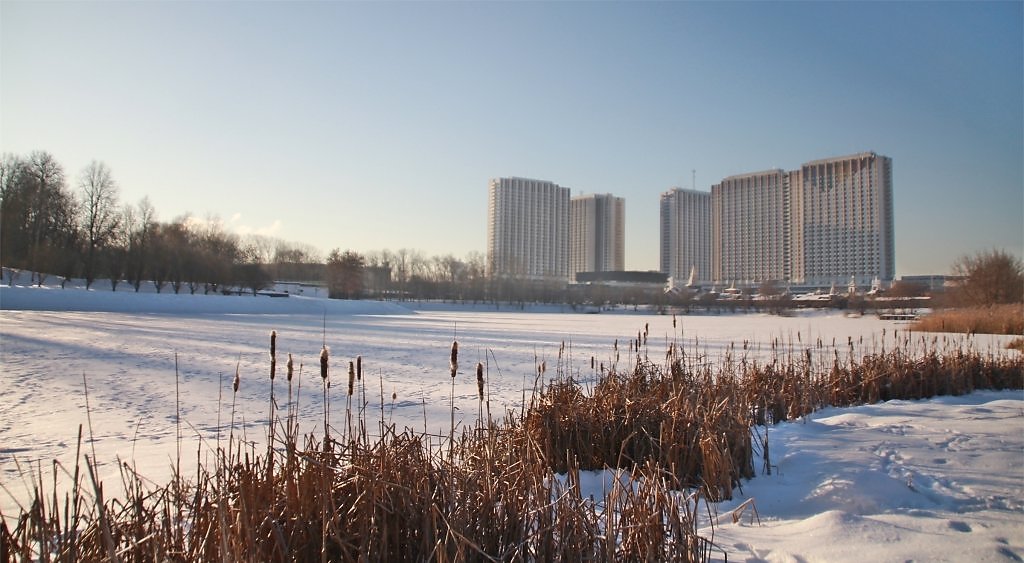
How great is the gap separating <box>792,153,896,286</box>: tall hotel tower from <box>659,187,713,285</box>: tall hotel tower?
74.3ft

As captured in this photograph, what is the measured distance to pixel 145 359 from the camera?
9344 mm

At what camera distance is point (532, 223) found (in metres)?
109

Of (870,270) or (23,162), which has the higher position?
(23,162)

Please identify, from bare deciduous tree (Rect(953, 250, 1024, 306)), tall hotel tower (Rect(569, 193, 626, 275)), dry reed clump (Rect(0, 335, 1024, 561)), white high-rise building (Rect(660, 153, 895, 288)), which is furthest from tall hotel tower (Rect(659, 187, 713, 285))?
dry reed clump (Rect(0, 335, 1024, 561))

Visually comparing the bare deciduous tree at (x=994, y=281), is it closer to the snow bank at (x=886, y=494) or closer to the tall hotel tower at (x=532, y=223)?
the snow bank at (x=886, y=494)

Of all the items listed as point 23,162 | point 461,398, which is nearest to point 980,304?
point 461,398

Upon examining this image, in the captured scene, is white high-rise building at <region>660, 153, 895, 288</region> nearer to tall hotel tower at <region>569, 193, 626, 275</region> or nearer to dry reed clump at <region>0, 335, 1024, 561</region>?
tall hotel tower at <region>569, 193, 626, 275</region>

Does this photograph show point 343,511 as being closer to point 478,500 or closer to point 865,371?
point 478,500

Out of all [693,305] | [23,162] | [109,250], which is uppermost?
[23,162]

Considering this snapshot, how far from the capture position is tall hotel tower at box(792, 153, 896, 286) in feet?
276

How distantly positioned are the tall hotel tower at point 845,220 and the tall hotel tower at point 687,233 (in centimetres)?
2265

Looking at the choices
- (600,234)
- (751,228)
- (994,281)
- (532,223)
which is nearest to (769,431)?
(994,281)

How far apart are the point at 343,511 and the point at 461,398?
4.65 m

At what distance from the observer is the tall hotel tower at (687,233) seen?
11531cm
